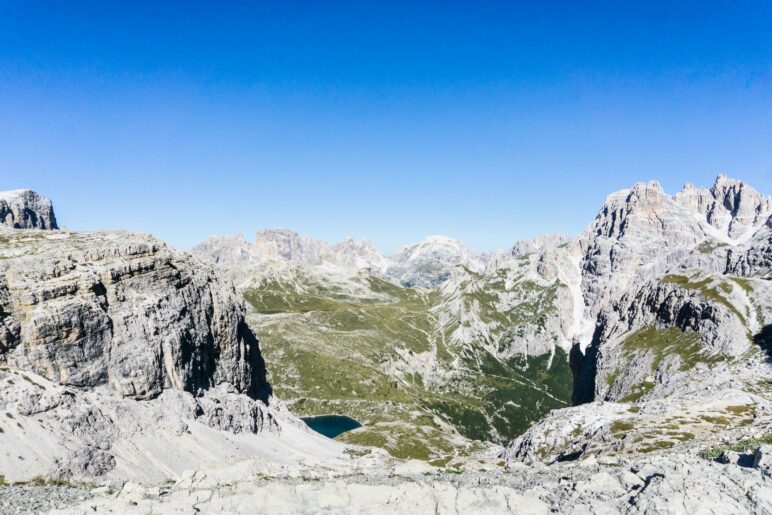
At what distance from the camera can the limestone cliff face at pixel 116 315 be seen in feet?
319

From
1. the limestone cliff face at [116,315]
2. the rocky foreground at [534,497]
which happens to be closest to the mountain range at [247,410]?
the rocky foreground at [534,497]

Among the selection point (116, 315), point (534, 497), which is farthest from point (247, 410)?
point (534, 497)

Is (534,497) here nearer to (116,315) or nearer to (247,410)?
(116,315)

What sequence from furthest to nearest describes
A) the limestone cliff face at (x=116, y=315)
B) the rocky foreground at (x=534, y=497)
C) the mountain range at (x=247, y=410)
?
the limestone cliff face at (x=116, y=315), the mountain range at (x=247, y=410), the rocky foreground at (x=534, y=497)

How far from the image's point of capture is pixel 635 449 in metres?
76.2

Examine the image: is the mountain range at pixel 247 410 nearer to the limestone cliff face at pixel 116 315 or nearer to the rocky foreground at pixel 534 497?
the rocky foreground at pixel 534 497

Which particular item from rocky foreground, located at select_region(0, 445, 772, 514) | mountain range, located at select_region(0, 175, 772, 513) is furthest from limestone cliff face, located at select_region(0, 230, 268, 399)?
rocky foreground, located at select_region(0, 445, 772, 514)

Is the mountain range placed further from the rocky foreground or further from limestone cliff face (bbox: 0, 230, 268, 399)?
limestone cliff face (bbox: 0, 230, 268, 399)

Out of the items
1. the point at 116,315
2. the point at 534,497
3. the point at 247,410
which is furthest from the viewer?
the point at 247,410

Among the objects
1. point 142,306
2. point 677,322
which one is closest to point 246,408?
point 142,306

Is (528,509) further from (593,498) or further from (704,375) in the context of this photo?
(704,375)

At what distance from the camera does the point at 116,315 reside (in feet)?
373

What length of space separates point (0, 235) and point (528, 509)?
147699mm

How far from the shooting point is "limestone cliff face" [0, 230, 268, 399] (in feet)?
319
